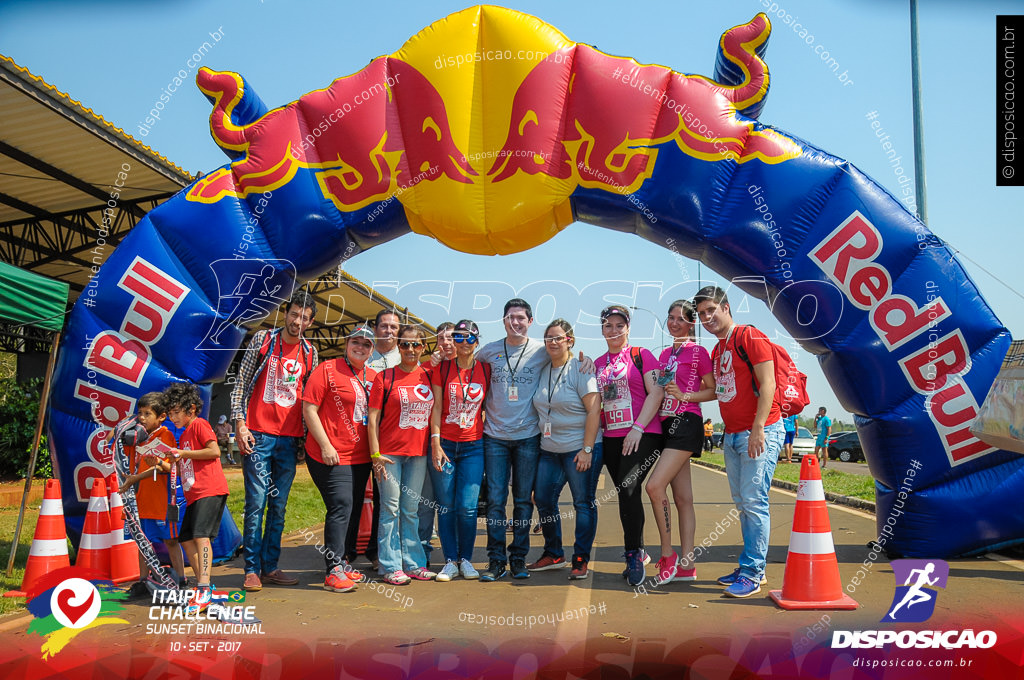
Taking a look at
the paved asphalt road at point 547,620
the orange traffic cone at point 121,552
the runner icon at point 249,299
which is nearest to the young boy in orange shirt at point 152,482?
the orange traffic cone at point 121,552

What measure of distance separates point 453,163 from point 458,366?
5.40ft

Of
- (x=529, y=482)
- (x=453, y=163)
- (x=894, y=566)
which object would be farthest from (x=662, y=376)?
(x=453, y=163)

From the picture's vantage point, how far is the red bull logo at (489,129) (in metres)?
5.71

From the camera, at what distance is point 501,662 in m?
3.30

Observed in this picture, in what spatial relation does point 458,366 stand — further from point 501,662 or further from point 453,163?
point 501,662

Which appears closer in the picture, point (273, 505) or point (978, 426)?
point (978, 426)

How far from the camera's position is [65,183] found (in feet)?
36.9

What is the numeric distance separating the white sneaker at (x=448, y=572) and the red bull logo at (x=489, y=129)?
2516 mm

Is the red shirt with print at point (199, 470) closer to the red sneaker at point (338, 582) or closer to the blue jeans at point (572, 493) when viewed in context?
the red sneaker at point (338, 582)

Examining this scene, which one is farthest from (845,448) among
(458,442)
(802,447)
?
(458,442)

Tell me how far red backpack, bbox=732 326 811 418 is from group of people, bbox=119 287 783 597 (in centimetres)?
6

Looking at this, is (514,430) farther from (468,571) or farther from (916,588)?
(916,588)

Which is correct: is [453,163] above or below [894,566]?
above

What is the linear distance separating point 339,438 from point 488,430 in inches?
41.7
